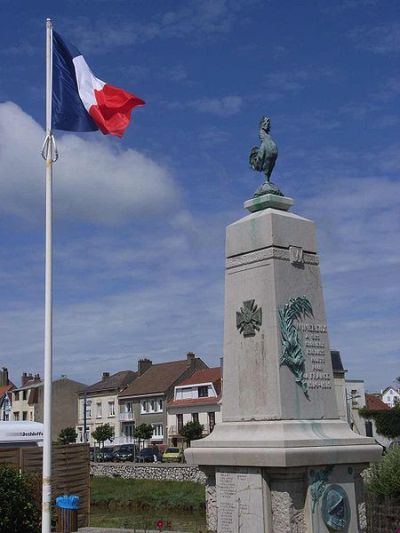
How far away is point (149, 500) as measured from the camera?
1432 inches

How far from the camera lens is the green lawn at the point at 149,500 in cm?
3159

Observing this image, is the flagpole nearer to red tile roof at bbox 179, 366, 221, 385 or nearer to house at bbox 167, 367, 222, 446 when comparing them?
house at bbox 167, 367, 222, 446

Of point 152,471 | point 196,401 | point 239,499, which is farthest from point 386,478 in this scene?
point 196,401

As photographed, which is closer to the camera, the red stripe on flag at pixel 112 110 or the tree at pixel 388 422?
the red stripe on flag at pixel 112 110

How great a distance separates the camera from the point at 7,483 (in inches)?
509

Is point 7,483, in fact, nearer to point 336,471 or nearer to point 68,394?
point 336,471

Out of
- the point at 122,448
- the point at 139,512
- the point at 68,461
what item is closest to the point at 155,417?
the point at 122,448

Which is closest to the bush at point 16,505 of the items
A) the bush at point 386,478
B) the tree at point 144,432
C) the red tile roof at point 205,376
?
the bush at point 386,478

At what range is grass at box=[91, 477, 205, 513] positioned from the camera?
33688 millimetres

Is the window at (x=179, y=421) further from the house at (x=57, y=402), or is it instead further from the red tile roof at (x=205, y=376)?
the house at (x=57, y=402)

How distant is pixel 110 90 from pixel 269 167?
2643 mm

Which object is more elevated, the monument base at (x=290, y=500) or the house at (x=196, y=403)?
the house at (x=196, y=403)

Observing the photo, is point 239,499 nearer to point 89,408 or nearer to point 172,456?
point 172,456

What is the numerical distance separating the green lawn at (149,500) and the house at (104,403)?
3460 cm
